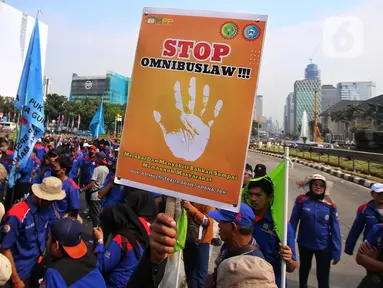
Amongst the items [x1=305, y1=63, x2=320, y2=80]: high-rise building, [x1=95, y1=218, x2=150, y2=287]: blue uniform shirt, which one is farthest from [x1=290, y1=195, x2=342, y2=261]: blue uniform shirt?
[x1=305, y1=63, x2=320, y2=80]: high-rise building

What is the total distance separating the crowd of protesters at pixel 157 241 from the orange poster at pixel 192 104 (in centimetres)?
25

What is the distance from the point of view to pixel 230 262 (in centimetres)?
148

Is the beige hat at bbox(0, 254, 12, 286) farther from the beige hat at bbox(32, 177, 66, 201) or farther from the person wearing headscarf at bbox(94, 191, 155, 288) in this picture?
the beige hat at bbox(32, 177, 66, 201)

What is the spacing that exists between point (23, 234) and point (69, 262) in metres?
1.08

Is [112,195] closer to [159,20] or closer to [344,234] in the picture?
A: [159,20]

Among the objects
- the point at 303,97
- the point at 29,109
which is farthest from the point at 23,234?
the point at 303,97

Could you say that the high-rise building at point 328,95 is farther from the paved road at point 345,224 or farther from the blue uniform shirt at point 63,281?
the blue uniform shirt at point 63,281

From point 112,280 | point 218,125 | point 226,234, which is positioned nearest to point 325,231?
point 226,234

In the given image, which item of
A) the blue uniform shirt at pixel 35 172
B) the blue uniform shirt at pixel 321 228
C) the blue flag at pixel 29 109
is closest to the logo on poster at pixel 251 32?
the blue uniform shirt at pixel 321 228

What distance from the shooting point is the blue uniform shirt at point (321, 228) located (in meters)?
3.56

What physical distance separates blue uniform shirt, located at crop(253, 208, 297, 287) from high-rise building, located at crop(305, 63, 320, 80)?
641ft

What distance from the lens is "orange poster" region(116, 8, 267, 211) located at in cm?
142

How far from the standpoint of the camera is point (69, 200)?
12.2 feet

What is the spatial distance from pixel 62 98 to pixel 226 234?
7348cm
